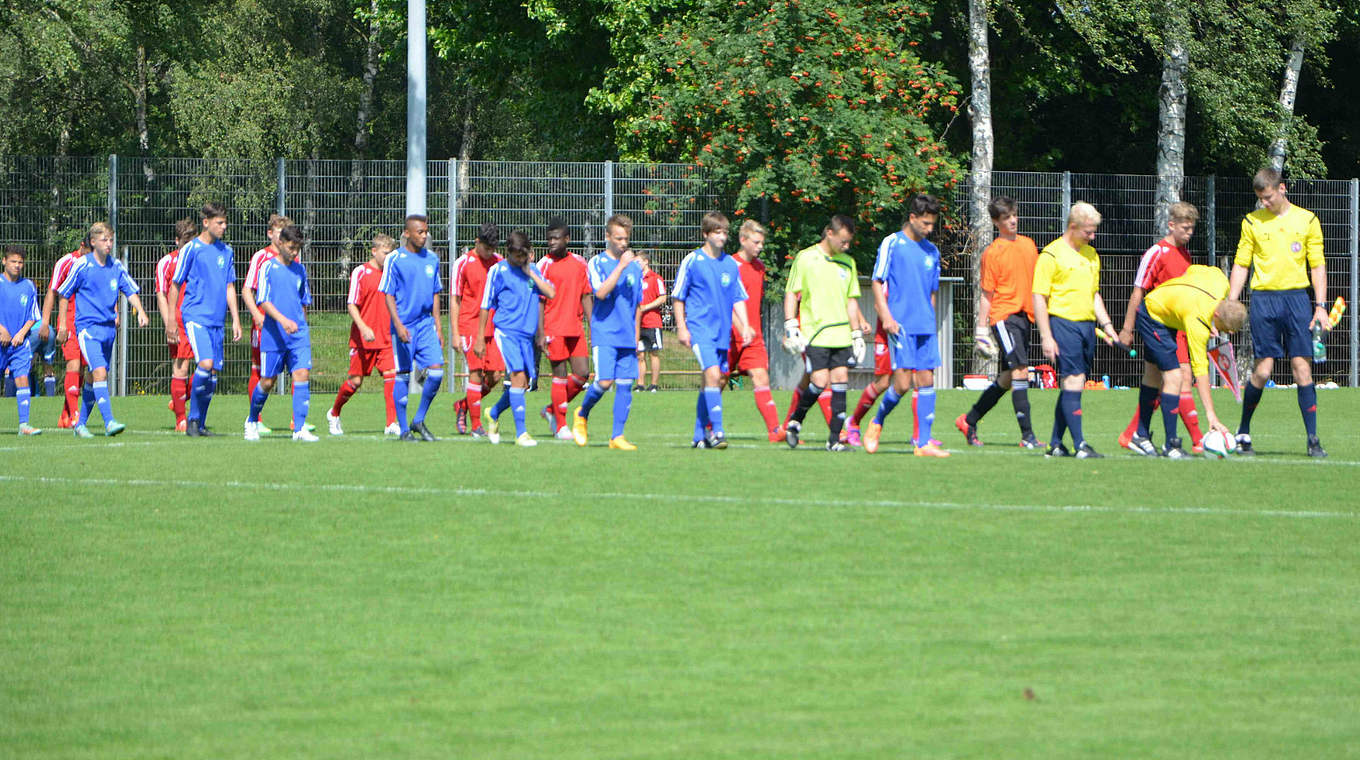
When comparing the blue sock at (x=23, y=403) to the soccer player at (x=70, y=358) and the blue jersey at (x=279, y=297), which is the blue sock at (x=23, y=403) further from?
the blue jersey at (x=279, y=297)

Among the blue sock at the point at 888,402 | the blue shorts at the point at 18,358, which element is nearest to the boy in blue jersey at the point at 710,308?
the blue sock at the point at 888,402

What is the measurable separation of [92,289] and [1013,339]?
28.7 ft

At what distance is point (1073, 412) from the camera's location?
1331cm

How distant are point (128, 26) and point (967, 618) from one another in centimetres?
3491

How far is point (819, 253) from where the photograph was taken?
14125 millimetres

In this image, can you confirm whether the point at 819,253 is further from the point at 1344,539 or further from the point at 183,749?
the point at 183,749

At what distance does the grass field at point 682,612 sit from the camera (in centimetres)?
530

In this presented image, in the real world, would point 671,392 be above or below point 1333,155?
below

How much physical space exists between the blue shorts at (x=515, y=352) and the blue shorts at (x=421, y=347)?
109 centimetres

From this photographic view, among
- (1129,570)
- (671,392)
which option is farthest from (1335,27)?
(1129,570)

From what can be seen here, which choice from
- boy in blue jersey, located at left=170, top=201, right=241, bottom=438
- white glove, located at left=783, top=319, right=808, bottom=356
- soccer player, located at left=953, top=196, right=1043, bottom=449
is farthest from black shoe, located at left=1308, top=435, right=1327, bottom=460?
boy in blue jersey, located at left=170, top=201, right=241, bottom=438

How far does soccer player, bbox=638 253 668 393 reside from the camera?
25.9m

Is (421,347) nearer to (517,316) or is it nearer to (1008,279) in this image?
(517,316)

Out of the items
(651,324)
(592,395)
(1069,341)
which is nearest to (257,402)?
(592,395)
